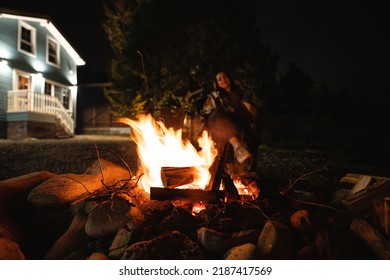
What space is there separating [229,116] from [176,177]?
4.67 ft

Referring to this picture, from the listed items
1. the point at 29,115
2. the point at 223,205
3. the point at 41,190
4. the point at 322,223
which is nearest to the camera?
the point at 322,223

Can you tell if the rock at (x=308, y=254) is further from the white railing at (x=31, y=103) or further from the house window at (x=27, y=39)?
the house window at (x=27, y=39)

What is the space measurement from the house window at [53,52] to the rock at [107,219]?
1953cm

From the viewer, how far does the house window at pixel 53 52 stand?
18822 mm

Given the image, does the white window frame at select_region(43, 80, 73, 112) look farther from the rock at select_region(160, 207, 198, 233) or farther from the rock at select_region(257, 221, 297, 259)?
the rock at select_region(257, 221, 297, 259)

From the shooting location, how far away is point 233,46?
538 inches

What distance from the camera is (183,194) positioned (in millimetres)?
3160

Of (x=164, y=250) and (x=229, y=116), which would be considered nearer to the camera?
(x=164, y=250)

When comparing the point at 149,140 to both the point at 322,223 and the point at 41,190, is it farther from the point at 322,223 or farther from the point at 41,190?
the point at 322,223

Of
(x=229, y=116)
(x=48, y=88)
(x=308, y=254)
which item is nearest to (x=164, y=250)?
(x=308, y=254)

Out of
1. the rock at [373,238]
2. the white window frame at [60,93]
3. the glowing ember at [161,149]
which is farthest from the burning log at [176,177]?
the white window frame at [60,93]

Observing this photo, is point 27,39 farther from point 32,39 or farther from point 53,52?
point 53,52
